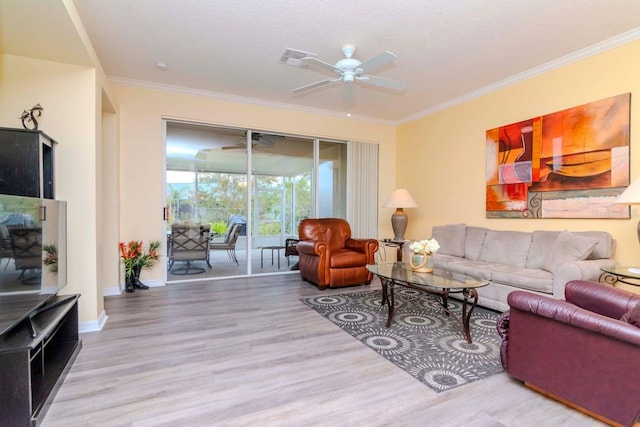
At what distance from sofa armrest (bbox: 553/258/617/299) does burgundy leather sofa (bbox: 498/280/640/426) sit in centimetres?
85

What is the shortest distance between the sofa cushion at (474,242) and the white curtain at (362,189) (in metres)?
2.00

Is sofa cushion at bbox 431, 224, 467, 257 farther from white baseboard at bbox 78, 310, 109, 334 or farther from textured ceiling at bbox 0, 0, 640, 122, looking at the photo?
white baseboard at bbox 78, 310, 109, 334

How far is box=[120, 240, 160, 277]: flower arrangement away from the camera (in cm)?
423

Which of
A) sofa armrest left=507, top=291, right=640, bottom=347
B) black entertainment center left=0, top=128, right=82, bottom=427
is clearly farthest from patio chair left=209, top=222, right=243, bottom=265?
sofa armrest left=507, top=291, right=640, bottom=347

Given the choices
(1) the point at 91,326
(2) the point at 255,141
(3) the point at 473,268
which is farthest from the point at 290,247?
(1) the point at 91,326

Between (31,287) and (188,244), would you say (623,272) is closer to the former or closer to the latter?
(31,287)

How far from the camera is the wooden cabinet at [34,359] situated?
1539 millimetres

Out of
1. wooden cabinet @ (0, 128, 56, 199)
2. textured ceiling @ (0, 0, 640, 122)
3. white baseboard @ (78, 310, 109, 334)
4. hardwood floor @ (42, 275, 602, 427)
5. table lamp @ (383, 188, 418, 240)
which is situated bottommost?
hardwood floor @ (42, 275, 602, 427)

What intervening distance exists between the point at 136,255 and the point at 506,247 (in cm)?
473

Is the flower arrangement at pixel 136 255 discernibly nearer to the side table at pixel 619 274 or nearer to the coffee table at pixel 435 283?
the coffee table at pixel 435 283

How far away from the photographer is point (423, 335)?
2832 millimetres

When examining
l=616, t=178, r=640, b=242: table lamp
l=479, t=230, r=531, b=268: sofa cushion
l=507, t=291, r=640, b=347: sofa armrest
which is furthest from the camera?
l=479, t=230, r=531, b=268: sofa cushion

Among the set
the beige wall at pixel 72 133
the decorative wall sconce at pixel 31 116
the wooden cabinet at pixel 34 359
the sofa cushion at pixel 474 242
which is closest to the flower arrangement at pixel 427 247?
the sofa cushion at pixel 474 242

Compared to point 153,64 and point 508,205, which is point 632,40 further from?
point 153,64
